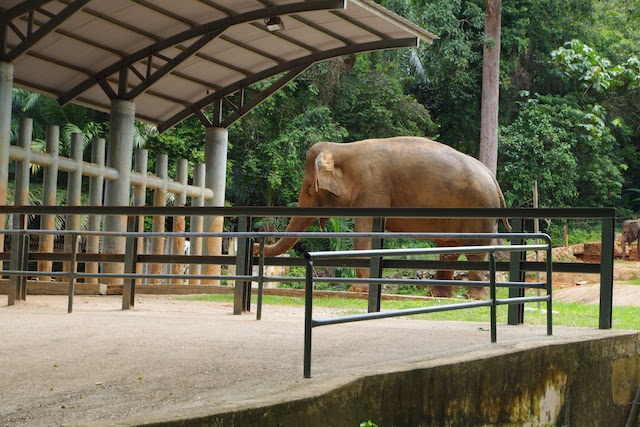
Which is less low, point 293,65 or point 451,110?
point 451,110

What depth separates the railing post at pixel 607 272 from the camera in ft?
22.4

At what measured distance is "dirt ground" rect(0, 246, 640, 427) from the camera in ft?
12.9

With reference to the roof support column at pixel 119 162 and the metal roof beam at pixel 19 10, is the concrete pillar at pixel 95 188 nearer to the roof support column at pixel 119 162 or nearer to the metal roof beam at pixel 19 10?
the roof support column at pixel 119 162

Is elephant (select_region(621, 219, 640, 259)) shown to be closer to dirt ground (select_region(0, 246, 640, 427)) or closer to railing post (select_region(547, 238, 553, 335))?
dirt ground (select_region(0, 246, 640, 427))

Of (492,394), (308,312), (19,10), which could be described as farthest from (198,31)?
(308,312)

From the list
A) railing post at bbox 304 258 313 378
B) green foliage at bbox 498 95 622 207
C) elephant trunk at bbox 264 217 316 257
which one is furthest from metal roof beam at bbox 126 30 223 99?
green foliage at bbox 498 95 622 207

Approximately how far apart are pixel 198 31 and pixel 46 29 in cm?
239

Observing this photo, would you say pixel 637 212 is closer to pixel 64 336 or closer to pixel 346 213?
pixel 346 213

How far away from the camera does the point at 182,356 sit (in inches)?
209

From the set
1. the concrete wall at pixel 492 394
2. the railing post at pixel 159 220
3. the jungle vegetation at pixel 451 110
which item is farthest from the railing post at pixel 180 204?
the jungle vegetation at pixel 451 110

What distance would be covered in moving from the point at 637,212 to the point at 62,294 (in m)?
26.9

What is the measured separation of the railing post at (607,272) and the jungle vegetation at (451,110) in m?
19.7

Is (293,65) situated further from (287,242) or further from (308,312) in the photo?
(308,312)

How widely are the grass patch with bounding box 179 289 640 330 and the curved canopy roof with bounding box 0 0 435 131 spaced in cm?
356
